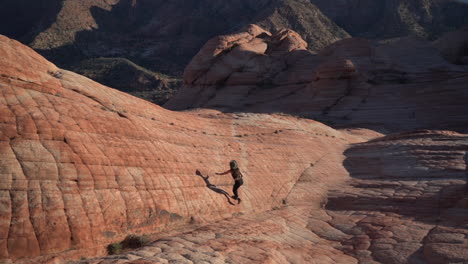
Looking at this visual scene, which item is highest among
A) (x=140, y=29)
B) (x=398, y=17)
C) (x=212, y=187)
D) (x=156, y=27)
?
(x=398, y=17)

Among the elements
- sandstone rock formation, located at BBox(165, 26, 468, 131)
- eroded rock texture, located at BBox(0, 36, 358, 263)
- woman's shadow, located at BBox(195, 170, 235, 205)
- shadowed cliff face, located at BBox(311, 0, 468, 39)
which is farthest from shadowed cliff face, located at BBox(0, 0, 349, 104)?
woman's shadow, located at BBox(195, 170, 235, 205)

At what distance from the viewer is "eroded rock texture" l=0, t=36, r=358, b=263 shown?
747cm

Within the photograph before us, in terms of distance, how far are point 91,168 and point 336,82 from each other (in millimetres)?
34858

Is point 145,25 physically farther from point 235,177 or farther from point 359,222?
point 359,222

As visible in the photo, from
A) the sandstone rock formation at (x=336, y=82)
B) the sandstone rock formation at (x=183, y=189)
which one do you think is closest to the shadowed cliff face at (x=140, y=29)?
the sandstone rock formation at (x=336, y=82)

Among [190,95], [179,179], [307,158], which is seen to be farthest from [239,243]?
[190,95]

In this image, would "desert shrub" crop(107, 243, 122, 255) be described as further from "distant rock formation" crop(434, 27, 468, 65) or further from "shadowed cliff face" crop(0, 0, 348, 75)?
"shadowed cliff face" crop(0, 0, 348, 75)

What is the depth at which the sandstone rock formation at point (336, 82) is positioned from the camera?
34.4m

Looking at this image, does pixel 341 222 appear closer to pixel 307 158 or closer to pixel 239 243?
pixel 239 243

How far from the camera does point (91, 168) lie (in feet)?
29.2

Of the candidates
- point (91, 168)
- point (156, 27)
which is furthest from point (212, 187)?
point (156, 27)

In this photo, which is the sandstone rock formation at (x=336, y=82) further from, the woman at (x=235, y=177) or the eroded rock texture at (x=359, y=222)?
the woman at (x=235, y=177)

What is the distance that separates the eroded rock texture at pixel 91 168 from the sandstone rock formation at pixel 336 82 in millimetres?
23943

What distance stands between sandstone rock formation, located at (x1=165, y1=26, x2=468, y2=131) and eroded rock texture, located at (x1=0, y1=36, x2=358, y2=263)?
2394 cm
